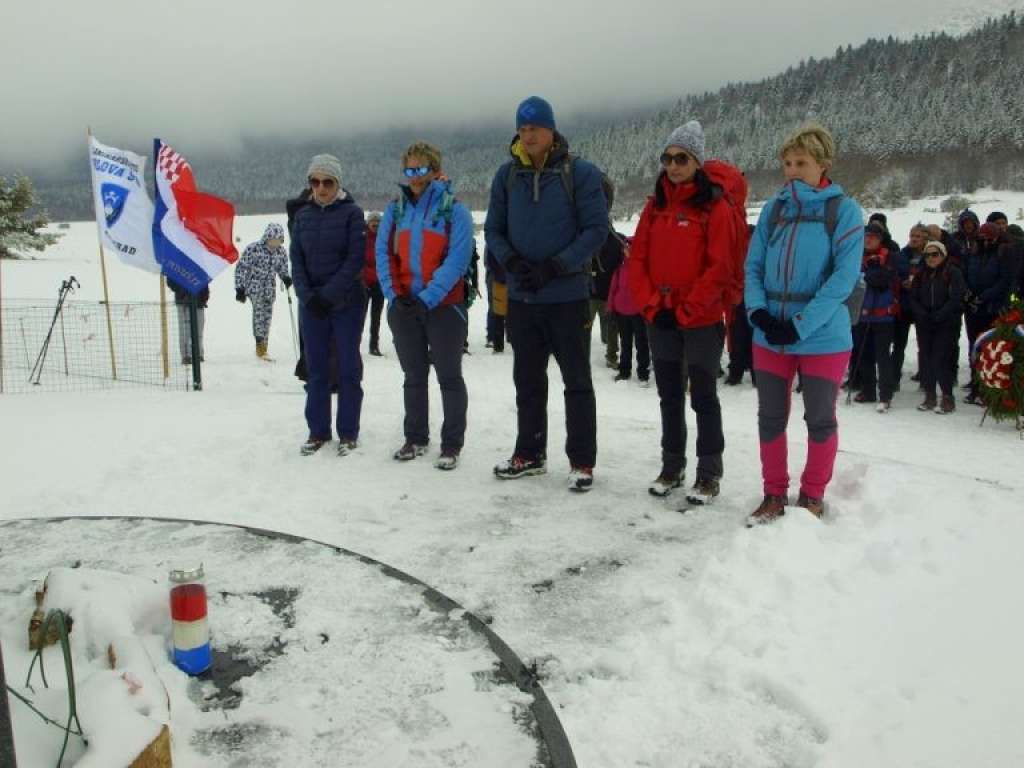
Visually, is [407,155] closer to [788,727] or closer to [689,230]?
[689,230]

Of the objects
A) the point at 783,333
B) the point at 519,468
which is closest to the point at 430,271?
Result: the point at 519,468

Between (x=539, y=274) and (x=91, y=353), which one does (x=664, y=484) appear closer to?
(x=539, y=274)

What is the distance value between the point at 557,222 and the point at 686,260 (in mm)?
762

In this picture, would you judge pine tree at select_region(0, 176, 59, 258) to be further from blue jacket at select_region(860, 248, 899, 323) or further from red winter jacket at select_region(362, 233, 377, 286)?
blue jacket at select_region(860, 248, 899, 323)

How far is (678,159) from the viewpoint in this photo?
4160 millimetres

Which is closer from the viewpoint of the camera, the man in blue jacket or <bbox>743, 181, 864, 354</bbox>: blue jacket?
<bbox>743, 181, 864, 354</bbox>: blue jacket

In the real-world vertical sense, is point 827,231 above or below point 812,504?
above

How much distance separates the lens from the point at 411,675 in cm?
246

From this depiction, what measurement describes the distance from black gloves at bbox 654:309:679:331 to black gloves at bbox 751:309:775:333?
0.47 m

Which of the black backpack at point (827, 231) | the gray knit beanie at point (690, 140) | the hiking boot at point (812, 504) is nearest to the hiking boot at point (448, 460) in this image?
the hiking boot at point (812, 504)

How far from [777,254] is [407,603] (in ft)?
8.35

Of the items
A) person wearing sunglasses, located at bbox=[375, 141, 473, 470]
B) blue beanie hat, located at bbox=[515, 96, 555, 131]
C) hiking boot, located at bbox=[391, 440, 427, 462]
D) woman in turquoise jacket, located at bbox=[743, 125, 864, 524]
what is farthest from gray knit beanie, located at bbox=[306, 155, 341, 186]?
woman in turquoise jacket, located at bbox=[743, 125, 864, 524]

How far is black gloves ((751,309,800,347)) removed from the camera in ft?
12.7

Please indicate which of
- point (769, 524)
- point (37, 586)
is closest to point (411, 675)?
point (37, 586)
